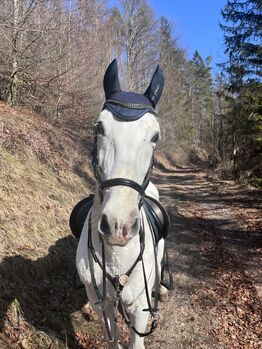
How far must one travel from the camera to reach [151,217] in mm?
3574

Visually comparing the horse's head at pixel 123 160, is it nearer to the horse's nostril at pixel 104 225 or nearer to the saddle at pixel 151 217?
the horse's nostril at pixel 104 225

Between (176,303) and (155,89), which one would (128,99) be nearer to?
(155,89)

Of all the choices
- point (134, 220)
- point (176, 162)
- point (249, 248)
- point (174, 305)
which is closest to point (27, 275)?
point (174, 305)

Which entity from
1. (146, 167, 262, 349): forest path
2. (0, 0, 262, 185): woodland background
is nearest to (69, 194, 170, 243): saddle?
(146, 167, 262, 349): forest path

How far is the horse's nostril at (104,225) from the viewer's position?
6.88ft

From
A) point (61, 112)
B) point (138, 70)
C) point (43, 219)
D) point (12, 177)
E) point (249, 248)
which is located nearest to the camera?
point (43, 219)

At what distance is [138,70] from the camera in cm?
2806

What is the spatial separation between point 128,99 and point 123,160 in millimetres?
494

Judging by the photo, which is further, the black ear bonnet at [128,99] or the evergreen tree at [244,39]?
the evergreen tree at [244,39]

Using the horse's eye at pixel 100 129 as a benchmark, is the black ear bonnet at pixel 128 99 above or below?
above

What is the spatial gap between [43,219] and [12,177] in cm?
129

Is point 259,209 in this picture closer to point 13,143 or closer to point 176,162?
point 13,143

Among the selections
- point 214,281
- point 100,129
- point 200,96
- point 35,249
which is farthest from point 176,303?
point 200,96

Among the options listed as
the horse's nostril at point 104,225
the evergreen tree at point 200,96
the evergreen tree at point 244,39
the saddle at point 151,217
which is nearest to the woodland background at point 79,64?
the evergreen tree at point 244,39
